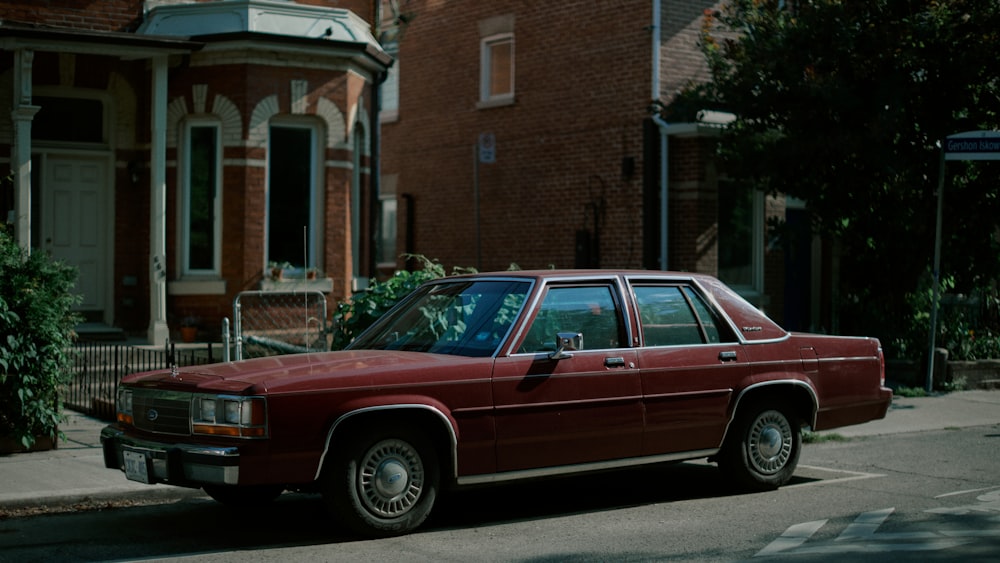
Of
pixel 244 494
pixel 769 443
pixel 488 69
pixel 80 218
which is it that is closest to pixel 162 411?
pixel 244 494

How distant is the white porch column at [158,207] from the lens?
1449 centimetres

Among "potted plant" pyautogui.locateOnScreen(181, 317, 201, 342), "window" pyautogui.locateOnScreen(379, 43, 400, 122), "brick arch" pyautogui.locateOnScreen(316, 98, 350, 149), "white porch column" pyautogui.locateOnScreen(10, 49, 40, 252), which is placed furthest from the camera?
"window" pyautogui.locateOnScreen(379, 43, 400, 122)

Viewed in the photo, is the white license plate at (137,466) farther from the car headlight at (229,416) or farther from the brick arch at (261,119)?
the brick arch at (261,119)

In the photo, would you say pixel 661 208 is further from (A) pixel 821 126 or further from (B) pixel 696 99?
(A) pixel 821 126

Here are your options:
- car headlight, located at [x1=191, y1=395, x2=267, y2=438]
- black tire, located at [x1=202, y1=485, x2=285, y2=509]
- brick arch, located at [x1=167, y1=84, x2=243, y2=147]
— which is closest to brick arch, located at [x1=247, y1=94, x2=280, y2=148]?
brick arch, located at [x1=167, y1=84, x2=243, y2=147]

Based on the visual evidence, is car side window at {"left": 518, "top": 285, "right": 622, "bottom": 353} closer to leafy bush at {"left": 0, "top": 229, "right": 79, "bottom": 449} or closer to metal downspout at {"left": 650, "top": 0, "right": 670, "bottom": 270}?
leafy bush at {"left": 0, "top": 229, "right": 79, "bottom": 449}

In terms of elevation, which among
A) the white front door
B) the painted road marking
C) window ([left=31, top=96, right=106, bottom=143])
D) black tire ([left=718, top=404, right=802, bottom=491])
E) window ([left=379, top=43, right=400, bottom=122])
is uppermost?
window ([left=379, top=43, right=400, bottom=122])

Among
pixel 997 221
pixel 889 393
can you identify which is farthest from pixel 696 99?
pixel 889 393

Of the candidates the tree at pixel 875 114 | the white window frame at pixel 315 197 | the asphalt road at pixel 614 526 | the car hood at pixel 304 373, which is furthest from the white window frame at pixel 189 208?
the car hood at pixel 304 373

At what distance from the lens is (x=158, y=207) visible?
47.6ft

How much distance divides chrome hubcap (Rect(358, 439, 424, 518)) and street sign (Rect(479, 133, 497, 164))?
12.5 meters

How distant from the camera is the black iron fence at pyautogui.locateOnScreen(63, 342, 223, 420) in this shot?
1238 cm

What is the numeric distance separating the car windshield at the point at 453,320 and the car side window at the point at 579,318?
0.60ft

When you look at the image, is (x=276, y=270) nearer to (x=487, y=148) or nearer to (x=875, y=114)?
(x=487, y=148)
